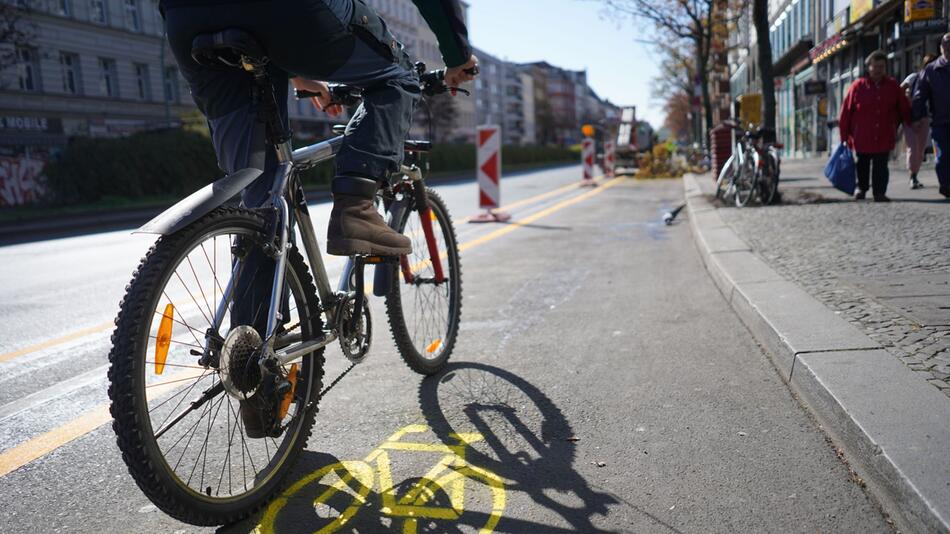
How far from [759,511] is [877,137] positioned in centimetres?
901

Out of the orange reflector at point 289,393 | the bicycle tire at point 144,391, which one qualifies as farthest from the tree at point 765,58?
the bicycle tire at point 144,391

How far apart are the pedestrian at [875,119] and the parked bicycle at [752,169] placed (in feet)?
3.33

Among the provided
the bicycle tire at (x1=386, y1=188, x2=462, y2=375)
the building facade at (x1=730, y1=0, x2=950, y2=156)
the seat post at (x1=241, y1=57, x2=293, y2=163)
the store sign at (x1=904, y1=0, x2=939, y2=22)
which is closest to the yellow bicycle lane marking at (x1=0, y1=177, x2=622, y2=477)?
the bicycle tire at (x1=386, y1=188, x2=462, y2=375)

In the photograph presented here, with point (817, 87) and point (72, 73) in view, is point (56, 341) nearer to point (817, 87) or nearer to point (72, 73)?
point (817, 87)

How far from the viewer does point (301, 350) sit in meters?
2.47

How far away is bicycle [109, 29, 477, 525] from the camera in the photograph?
194cm

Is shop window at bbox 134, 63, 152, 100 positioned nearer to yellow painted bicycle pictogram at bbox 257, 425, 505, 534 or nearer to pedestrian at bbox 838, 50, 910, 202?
pedestrian at bbox 838, 50, 910, 202

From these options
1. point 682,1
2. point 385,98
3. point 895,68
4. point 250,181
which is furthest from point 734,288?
point 682,1

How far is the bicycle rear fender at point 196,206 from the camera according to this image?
6.66ft

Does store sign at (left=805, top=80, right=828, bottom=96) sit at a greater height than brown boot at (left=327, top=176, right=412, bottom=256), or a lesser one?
greater

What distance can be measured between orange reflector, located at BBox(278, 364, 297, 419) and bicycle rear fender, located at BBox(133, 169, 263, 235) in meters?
0.58

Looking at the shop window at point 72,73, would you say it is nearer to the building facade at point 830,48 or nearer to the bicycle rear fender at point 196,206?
the building facade at point 830,48

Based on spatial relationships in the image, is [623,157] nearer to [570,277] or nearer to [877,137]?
[877,137]

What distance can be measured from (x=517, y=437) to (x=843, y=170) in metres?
8.91
